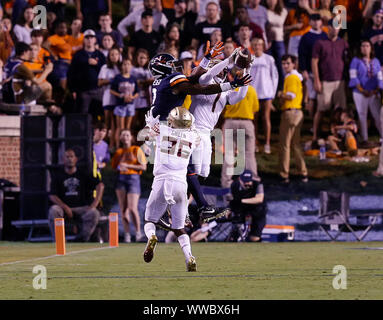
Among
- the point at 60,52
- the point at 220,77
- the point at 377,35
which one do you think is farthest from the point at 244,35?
the point at 220,77

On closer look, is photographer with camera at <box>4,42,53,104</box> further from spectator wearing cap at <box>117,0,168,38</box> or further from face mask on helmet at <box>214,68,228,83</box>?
face mask on helmet at <box>214,68,228,83</box>

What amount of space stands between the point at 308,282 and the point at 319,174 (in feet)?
34.1

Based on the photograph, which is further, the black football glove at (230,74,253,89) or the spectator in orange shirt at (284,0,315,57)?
the spectator in orange shirt at (284,0,315,57)

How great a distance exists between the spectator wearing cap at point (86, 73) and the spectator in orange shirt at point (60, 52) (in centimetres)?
45

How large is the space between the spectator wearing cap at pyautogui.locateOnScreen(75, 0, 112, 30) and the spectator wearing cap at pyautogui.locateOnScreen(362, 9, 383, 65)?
639 cm

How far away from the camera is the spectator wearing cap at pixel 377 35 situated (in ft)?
66.9

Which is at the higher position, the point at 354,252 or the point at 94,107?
the point at 94,107

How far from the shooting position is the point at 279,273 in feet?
36.5

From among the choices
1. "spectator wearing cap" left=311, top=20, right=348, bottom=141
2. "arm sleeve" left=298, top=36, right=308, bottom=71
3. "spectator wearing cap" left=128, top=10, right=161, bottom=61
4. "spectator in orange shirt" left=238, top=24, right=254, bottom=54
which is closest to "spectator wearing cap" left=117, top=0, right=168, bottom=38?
"spectator wearing cap" left=128, top=10, right=161, bottom=61

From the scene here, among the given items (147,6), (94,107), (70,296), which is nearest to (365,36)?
(147,6)

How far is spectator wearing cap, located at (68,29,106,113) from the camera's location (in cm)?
2030

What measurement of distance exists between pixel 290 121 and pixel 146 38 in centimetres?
401

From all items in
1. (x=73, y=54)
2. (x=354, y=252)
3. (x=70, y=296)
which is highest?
(x=73, y=54)

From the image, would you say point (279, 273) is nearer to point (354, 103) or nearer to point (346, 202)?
point (346, 202)
